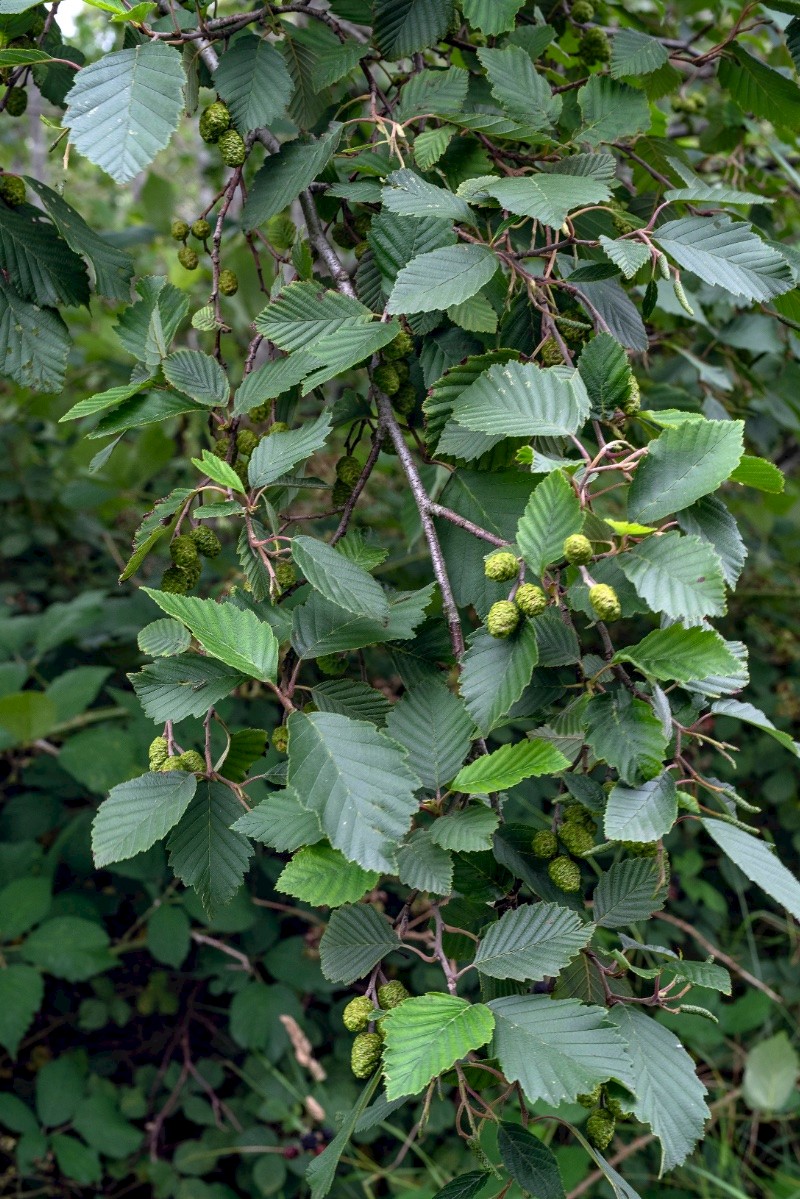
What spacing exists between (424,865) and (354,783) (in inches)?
3.1

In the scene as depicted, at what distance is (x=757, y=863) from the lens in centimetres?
74

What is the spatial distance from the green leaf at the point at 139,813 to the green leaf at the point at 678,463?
1.33 feet

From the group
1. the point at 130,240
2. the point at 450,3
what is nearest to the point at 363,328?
the point at 450,3

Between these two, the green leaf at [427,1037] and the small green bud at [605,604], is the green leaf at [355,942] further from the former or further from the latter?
the small green bud at [605,604]

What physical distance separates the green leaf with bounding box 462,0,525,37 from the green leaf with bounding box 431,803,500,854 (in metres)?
0.79

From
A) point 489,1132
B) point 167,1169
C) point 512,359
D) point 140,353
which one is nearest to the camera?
point 512,359

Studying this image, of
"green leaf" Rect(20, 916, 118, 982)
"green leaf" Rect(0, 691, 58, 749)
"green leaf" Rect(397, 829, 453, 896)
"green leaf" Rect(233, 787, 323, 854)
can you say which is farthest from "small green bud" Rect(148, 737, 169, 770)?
"green leaf" Rect(20, 916, 118, 982)

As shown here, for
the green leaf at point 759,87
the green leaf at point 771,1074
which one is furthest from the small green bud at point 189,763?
the green leaf at point 771,1074

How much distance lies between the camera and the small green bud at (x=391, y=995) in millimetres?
699

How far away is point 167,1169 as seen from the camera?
1896 mm

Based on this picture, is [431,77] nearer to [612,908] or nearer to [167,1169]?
[612,908]

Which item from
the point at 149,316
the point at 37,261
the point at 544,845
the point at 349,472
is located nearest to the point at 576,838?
the point at 544,845

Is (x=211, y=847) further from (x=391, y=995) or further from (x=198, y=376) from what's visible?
(x=198, y=376)

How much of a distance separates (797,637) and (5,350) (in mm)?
2239
